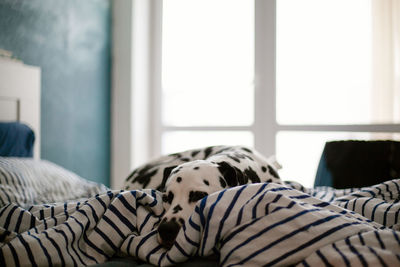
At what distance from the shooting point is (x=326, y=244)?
2.63ft

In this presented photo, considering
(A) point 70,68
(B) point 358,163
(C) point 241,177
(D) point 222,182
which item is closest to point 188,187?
(D) point 222,182

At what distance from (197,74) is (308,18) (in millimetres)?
1276

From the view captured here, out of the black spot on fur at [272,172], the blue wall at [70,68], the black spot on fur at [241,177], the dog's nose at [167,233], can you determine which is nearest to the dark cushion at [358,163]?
the black spot on fur at [272,172]

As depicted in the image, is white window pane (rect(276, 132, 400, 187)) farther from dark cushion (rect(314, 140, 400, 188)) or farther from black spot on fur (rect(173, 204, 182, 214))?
black spot on fur (rect(173, 204, 182, 214))

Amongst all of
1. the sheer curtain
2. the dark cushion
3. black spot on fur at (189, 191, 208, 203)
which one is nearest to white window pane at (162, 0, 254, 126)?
the sheer curtain

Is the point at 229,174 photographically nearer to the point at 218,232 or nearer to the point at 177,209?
the point at 177,209

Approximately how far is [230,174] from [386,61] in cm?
201

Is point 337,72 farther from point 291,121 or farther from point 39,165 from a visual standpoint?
point 39,165

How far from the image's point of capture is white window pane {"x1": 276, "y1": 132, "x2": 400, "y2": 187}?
320 cm

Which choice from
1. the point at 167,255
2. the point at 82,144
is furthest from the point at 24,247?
the point at 82,144

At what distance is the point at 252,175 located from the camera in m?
1.65

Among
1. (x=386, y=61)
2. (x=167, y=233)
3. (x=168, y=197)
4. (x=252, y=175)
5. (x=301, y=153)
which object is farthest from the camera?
(x=301, y=153)

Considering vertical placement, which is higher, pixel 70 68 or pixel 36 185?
pixel 70 68

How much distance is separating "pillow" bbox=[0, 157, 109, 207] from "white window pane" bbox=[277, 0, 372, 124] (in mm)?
2075
